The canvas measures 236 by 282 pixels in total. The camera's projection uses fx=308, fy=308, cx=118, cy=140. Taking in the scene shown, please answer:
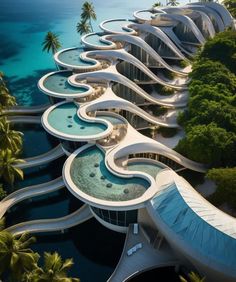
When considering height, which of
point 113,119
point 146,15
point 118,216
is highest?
point 146,15

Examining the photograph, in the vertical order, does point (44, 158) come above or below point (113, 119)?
below

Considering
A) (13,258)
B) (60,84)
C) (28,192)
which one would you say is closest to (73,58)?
(60,84)

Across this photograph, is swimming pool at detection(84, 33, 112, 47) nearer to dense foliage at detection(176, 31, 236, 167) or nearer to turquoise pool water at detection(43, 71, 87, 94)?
turquoise pool water at detection(43, 71, 87, 94)

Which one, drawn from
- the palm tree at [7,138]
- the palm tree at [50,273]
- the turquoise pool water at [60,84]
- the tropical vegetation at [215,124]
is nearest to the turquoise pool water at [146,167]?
the tropical vegetation at [215,124]

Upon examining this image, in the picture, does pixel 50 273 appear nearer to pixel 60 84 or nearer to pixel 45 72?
pixel 60 84

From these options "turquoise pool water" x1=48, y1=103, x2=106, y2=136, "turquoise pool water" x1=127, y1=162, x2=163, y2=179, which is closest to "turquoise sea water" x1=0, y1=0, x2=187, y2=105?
"turquoise pool water" x1=48, y1=103, x2=106, y2=136
